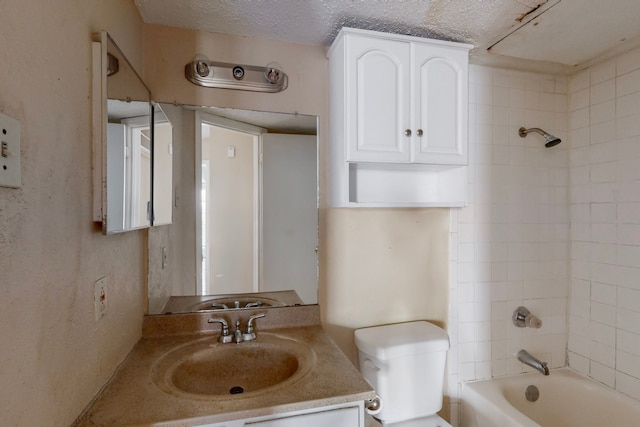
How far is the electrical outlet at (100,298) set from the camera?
921 millimetres

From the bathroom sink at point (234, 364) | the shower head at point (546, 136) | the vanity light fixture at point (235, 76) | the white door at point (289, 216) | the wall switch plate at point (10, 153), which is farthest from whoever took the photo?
the shower head at point (546, 136)

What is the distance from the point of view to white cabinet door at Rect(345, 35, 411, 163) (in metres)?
1.38

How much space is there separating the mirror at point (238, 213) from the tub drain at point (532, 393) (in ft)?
4.21

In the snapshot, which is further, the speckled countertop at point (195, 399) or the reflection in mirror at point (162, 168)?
the reflection in mirror at point (162, 168)

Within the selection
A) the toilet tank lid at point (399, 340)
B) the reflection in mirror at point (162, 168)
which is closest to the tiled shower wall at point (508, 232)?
the toilet tank lid at point (399, 340)

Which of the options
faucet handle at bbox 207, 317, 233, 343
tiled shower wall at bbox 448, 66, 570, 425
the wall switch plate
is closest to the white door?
faucet handle at bbox 207, 317, 233, 343

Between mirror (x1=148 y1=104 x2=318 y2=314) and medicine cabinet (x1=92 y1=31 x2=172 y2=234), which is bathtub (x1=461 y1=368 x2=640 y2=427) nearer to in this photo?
mirror (x1=148 y1=104 x2=318 y2=314)

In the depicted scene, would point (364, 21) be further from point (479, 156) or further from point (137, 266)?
point (137, 266)

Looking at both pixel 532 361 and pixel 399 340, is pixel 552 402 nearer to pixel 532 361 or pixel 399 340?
pixel 532 361

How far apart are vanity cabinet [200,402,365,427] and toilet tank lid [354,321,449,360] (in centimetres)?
47

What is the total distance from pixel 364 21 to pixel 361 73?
0.23m

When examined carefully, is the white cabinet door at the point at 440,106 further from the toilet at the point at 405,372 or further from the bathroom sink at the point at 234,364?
the bathroom sink at the point at 234,364

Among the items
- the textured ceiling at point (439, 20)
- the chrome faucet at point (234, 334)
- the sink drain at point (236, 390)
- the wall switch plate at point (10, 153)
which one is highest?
the textured ceiling at point (439, 20)

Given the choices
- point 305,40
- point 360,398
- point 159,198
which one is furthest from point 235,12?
point 360,398
